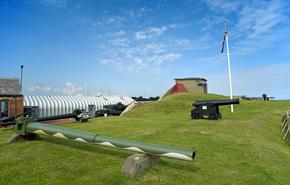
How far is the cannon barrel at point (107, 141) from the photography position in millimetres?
8398

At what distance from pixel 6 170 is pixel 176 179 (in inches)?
208

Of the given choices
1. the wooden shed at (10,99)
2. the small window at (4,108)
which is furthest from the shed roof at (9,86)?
the small window at (4,108)

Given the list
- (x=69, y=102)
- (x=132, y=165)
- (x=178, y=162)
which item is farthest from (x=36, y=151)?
(x=69, y=102)

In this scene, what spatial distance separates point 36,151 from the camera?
10.4m

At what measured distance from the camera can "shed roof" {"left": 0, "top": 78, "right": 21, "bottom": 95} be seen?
3064cm

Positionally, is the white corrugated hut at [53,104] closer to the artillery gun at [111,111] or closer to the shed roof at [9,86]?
the shed roof at [9,86]

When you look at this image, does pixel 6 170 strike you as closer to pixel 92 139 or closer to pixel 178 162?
pixel 92 139

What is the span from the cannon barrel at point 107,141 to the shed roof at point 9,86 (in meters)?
21.3

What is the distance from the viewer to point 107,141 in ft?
30.6

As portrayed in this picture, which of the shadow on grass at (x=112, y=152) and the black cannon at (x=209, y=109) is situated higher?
the black cannon at (x=209, y=109)

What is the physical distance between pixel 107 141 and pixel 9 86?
26.4 metres

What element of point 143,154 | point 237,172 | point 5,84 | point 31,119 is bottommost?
point 237,172

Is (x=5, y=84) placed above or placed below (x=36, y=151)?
above

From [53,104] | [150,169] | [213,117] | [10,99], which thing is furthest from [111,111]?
[150,169]
